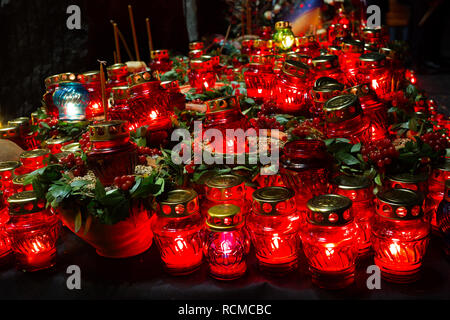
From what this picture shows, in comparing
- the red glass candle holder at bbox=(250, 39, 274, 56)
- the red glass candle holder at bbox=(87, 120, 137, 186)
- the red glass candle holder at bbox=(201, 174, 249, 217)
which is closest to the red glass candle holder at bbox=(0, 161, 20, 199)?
the red glass candle holder at bbox=(87, 120, 137, 186)

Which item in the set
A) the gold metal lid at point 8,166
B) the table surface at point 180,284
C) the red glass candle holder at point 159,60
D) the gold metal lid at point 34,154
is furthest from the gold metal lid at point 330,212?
the red glass candle holder at point 159,60

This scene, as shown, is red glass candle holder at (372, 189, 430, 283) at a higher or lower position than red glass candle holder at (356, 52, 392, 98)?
lower

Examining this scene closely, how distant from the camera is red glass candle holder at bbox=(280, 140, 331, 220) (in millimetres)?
1345

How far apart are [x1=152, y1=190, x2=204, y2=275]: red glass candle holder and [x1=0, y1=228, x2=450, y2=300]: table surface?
0.04 m

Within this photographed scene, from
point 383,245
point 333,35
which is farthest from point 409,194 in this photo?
point 333,35

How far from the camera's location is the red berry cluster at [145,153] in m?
1.52

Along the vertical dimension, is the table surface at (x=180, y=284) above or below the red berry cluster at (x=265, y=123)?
below

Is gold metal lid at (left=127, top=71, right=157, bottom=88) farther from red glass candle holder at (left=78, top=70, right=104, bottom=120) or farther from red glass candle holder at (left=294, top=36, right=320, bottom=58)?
red glass candle holder at (left=294, top=36, right=320, bottom=58)

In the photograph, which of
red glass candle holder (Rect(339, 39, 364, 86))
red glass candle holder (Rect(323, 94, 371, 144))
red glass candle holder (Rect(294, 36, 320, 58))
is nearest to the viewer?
red glass candle holder (Rect(323, 94, 371, 144))

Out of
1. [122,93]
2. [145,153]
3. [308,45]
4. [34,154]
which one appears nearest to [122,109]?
[122,93]

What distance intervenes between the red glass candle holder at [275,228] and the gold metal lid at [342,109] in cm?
37

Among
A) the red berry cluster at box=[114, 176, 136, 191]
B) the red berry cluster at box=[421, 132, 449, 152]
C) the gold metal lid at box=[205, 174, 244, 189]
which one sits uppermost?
the red berry cluster at box=[421, 132, 449, 152]

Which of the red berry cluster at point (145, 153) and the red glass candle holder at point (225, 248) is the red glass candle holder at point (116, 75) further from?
the red glass candle holder at point (225, 248)
